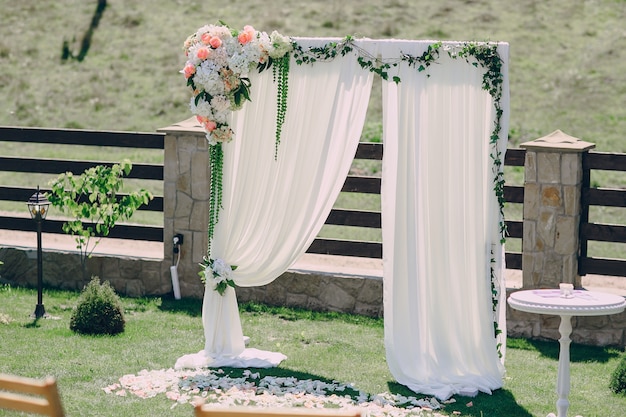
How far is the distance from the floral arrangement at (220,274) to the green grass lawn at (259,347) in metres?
0.70

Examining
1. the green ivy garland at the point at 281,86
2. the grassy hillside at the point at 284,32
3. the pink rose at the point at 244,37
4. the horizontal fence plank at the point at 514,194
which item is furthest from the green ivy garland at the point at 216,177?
the grassy hillside at the point at 284,32

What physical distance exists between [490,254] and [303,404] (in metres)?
1.77

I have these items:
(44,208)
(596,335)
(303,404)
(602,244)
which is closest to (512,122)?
(602,244)

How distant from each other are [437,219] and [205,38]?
2.21 meters

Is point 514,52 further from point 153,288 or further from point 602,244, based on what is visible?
point 153,288

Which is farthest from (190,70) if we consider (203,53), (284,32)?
(284,32)

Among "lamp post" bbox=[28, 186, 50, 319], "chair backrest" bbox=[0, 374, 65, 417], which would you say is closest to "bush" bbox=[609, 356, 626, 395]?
"chair backrest" bbox=[0, 374, 65, 417]

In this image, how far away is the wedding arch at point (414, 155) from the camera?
275 inches

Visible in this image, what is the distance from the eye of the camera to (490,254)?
7.02 metres

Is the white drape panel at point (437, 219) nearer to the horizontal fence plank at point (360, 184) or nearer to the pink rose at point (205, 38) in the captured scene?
the pink rose at point (205, 38)

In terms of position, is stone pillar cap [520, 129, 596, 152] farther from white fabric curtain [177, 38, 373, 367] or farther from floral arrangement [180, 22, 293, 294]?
floral arrangement [180, 22, 293, 294]

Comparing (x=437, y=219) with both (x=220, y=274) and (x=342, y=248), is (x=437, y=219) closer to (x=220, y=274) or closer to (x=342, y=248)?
(x=220, y=274)

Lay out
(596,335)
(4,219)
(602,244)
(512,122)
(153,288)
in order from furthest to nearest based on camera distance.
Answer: (512,122) → (602,244) → (4,219) → (153,288) → (596,335)

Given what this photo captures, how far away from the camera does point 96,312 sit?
8125 mm
